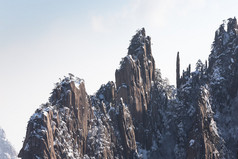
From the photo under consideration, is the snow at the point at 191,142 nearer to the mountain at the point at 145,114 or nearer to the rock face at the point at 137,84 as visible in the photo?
the mountain at the point at 145,114

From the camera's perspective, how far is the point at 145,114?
124 meters

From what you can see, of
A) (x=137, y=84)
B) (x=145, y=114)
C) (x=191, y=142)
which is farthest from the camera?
(x=137, y=84)

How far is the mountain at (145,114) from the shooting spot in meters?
84.3

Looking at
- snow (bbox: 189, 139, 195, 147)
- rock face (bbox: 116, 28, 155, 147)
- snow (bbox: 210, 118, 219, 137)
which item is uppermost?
rock face (bbox: 116, 28, 155, 147)

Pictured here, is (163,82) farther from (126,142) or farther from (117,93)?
(126,142)

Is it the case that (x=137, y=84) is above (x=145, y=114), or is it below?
above

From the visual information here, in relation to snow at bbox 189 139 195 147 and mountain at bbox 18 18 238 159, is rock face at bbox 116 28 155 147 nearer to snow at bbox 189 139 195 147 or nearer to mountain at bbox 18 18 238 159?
mountain at bbox 18 18 238 159

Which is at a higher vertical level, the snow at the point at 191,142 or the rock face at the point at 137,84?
the rock face at the point at 137,84

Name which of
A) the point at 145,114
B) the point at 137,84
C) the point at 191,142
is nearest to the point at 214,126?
the point at 191,142

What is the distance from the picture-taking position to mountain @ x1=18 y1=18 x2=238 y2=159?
277ft

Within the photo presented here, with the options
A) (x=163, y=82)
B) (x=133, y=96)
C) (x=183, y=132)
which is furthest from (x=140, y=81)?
(x=183, y=132)

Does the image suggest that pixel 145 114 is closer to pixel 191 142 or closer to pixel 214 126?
pixel 191 142

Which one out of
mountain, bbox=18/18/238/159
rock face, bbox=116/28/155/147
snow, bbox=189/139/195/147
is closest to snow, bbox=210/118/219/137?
mountain, bbox=18/18/238/159

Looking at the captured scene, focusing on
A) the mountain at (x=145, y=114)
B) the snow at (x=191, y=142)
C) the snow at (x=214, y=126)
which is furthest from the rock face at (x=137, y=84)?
the snow at (x=214, y=126)
